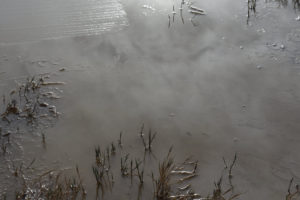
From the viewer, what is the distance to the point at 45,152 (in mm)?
2941

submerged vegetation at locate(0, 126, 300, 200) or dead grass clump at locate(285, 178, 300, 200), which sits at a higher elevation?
submerged vegetation at locate(0, 126, 300, 200)

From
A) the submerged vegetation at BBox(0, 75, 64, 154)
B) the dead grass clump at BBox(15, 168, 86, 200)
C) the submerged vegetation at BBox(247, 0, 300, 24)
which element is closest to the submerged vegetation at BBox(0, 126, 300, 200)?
the dead grass clump at BBox(15, 168, 86, 200)

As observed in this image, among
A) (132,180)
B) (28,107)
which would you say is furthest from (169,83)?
(28,107)

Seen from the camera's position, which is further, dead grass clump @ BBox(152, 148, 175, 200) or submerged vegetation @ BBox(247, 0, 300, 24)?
submerged vegetation @ BBox(247, 0, 300, 24)

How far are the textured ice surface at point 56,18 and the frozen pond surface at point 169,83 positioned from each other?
0.04 ft

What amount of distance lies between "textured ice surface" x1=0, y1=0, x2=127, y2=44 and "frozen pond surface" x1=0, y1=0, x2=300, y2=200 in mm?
13

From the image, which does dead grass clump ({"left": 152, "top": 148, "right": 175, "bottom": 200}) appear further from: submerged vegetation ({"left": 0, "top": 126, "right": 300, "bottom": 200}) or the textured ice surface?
the textured ice surface

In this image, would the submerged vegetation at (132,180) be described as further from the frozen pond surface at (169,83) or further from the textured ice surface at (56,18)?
the textured ice surface at (56,18)

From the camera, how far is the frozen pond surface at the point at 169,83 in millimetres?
2904

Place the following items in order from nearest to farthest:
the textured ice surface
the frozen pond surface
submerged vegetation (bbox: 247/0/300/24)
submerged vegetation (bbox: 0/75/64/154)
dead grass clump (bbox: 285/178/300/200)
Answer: dead grass clump (bbox: 285/178/300/200), the frozen pond surface, submerged vegetation (bbox: 0/75/64/154), the textured ice surface, submerged vegetation (bbox: 247/0/300/24)

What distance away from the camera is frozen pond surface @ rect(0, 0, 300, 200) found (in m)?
2.90

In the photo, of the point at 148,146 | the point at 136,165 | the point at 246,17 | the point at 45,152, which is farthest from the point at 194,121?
the point at 246,17

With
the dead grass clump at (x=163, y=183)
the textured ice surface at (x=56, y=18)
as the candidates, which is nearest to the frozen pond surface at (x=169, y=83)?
the textured ice surface at (x=56, y=18)

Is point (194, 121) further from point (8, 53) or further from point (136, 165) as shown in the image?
point (8, 53)
